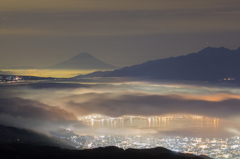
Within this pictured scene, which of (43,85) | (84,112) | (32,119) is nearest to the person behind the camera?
(32,119)

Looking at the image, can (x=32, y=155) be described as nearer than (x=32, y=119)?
Yes

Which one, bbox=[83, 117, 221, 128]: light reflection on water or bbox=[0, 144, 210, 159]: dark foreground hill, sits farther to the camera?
bbox=[83, 117, 221, 128]: light reflection on water

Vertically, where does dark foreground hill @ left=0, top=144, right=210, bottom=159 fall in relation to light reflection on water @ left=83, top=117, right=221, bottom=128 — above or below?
below

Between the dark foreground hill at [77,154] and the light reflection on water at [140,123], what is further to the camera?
the light reflection on water at [140,123]

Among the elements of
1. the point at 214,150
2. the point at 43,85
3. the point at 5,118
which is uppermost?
the point at 43,85

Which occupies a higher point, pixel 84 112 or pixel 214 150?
pixel 84 112

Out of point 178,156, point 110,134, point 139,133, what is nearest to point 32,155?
point 178,156

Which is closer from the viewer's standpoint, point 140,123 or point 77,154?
point 77,154

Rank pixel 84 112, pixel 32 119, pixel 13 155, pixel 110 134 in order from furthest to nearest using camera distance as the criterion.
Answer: pixel 84 112 < pixel 32 119 < pixel 110 134 < pixel 13 155

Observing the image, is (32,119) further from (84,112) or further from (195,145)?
(195,145)

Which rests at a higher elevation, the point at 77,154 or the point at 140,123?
the point at 140,123

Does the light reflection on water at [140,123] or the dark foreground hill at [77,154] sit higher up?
the light reflection on water at [140,123]
